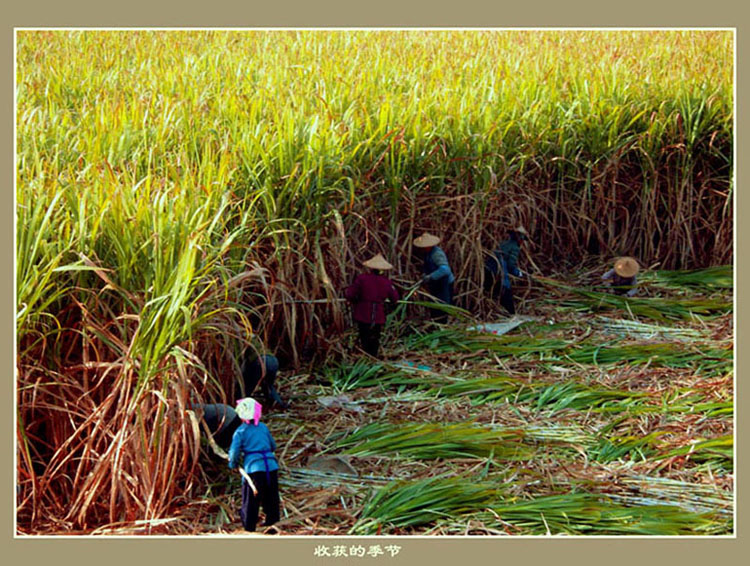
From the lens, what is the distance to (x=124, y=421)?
406 cm

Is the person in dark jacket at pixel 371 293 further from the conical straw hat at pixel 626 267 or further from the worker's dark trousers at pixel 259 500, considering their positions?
the conical straw hat at pixel 626 267

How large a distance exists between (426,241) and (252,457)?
96.0 inches

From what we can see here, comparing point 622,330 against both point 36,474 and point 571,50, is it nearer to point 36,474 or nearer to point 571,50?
point 571,50

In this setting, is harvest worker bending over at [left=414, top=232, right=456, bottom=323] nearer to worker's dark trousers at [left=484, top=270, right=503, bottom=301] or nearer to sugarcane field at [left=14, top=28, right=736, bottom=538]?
sugarcane field at [left=14, top=28, right=736, bottom=538]

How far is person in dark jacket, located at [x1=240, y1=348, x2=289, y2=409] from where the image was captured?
5136 mm

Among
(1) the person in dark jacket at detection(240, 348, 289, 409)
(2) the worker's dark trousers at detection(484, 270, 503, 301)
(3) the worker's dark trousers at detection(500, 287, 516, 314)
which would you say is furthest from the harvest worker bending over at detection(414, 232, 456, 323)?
(1) the person in dark jacket at detection(240, 348, 289, 409)

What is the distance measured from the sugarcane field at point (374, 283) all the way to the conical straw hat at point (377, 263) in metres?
0.01

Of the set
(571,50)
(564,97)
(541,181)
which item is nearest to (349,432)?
(541,181)

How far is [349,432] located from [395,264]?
147 centimetres

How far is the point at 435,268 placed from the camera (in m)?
6.19

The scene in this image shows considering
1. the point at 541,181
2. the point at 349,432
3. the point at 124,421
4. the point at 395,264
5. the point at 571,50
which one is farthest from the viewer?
the point at 571,50

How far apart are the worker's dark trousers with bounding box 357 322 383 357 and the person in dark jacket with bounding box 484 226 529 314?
1.06 m

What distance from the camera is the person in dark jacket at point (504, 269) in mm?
6594

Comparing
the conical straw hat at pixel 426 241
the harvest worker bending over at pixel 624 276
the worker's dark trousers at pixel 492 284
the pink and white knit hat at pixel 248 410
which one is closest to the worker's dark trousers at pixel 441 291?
the conical straw hat at pixel 426 241
